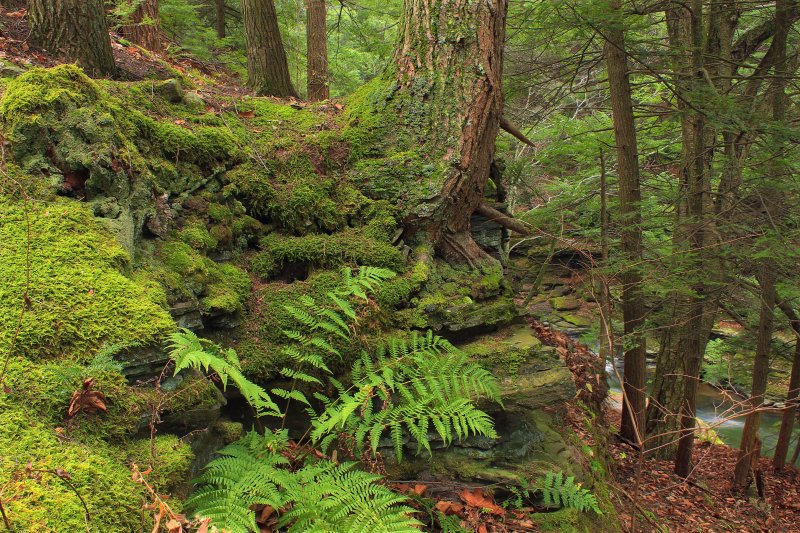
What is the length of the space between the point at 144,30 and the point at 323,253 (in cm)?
629

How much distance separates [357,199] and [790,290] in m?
5.63

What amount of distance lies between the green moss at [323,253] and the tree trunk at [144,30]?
5.72m

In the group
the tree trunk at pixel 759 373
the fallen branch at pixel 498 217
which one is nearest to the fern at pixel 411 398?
the fallen branch at pixel 498 217

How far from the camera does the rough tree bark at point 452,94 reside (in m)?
4.57

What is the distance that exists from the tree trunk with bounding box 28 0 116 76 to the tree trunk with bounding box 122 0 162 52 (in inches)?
122

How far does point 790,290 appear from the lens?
5.91 meters

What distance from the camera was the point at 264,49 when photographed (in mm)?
7055

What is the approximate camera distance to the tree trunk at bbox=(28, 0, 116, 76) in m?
4.57

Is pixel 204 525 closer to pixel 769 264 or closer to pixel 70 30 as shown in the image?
pixel 70 30

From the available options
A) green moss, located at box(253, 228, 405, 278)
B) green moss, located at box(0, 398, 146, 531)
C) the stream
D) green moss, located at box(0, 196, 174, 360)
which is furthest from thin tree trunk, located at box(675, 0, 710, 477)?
green moss, located at box(0, 398, 146, 531)

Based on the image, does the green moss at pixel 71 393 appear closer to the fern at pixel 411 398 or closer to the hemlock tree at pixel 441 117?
the fern at pixel 411 398

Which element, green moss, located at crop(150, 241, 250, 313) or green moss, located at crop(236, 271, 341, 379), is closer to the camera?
green moss, located at crop(150, 241, 250, 313)

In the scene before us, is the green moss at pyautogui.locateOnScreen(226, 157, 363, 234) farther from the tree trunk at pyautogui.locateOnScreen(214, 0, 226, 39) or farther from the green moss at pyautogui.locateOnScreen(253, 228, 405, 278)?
the tree trunk at pyautogui.locateOnScreen(214, 0, 226, 39)

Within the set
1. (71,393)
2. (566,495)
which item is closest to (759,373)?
(566,495)
